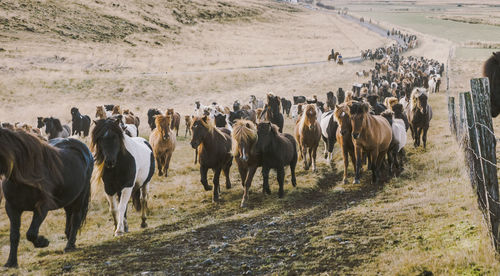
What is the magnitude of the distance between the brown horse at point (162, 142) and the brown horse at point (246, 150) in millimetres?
4234

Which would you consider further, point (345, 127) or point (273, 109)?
point (273, 109)

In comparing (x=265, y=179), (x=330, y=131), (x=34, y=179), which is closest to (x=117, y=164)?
(x=34, y=179)

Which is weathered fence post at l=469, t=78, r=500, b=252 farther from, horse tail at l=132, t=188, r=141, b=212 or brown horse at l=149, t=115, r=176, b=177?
brown horse at l=149, t=115, r=176, b=177

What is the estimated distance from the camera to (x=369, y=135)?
1191 centimetres

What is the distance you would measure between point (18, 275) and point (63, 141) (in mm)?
2431

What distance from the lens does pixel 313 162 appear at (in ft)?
49.6

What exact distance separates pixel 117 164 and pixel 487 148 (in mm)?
6584

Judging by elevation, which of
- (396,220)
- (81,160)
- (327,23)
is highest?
(327,23)

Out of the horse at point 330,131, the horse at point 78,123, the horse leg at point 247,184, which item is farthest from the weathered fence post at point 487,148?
the horse at point 78,123

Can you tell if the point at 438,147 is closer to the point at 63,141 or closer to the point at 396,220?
the point at 396,220

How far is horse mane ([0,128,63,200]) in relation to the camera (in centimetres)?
623

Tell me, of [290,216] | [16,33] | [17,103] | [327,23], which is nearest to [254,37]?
[327,23]

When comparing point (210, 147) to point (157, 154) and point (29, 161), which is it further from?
point (29, 161)

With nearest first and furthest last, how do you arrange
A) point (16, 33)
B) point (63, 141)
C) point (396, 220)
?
point (396, 220), point (63, 141), point (16, 33)
